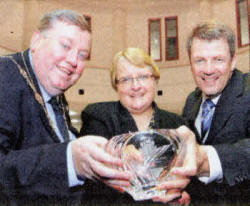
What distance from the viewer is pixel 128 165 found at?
2.27 feet

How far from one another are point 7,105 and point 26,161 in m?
0.22

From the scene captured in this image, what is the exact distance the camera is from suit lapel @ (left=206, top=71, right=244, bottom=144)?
1.41 meters

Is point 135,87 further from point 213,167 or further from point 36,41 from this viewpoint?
point 213,167

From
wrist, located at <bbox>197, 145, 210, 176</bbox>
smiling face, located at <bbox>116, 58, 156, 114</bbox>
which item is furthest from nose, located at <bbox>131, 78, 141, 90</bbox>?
wrist, located at <bbox>197, 145, 210, 176</bbox>

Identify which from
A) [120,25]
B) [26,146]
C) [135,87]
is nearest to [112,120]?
[135,87]

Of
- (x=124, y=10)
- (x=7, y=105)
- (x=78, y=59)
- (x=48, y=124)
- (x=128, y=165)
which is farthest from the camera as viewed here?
(x=124, y=10)

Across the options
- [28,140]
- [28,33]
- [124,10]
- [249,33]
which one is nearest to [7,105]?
[28,140]

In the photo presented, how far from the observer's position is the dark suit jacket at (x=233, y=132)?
3.22 ft

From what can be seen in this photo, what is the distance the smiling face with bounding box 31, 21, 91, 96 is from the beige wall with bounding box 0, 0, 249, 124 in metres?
6.02

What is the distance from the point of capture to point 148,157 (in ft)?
2.31

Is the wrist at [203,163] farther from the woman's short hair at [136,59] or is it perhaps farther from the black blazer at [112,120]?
the woman's short hair at [136,59]

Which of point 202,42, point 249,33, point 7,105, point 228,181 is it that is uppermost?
point 249,33

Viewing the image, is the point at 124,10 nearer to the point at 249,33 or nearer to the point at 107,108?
the point at 249,33

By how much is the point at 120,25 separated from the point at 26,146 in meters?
7.18
